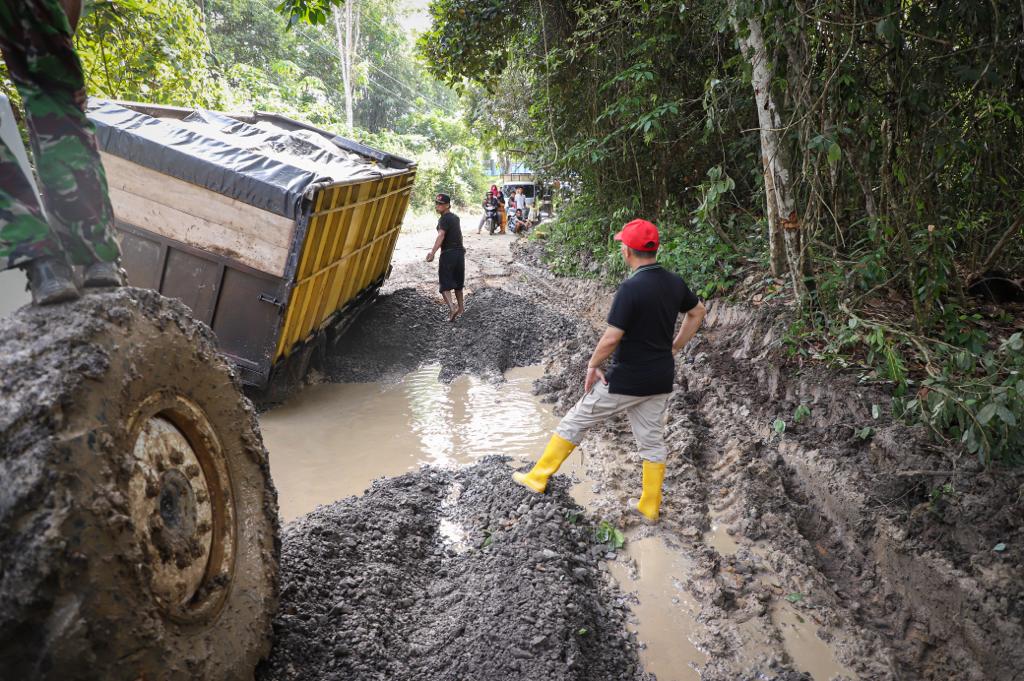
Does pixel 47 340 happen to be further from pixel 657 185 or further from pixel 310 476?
pixel 657 185

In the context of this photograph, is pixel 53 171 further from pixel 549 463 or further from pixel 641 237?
pixel 549 463

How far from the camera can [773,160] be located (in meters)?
5.44

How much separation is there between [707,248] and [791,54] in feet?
9.26

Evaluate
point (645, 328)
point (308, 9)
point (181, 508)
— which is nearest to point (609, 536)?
point (645, 328)

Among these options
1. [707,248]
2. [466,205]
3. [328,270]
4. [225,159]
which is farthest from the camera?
[466,205]

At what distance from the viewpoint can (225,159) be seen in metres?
5.04

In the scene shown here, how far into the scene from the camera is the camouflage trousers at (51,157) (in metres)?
1.78

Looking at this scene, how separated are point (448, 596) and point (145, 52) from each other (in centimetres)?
975

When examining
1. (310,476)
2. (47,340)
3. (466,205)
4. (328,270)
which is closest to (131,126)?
(328,270)

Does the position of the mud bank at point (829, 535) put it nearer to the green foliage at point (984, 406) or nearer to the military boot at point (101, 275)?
the green foliage at point (984, 406)

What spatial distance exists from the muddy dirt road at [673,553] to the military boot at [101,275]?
151 cm

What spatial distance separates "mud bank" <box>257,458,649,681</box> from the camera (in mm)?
2625

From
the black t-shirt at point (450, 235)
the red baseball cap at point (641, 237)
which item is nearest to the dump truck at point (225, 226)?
the red baseball cap at point (641, 237)

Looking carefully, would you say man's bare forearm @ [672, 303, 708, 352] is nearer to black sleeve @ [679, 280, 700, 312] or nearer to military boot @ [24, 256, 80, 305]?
black sleeve @ [679, 280, 700, 312]
